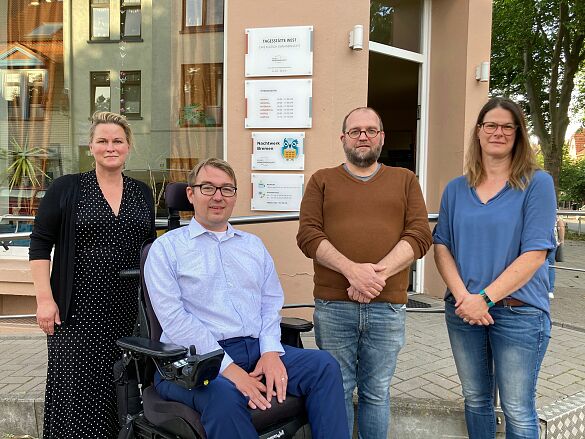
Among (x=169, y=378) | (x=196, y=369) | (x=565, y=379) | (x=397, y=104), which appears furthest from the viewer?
(x=397, y=104)

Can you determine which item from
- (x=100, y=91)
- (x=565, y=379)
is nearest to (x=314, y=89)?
(x=100, y=91)

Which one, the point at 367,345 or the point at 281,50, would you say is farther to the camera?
the point at 281,50

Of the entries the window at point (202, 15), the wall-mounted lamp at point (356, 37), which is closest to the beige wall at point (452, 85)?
the wall-mounted lamp at point (356, 37)

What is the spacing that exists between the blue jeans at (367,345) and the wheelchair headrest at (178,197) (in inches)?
34.7

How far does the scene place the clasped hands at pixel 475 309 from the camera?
7.53 feet

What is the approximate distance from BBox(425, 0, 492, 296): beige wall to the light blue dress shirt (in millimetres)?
3825

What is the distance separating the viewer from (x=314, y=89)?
4.81 m

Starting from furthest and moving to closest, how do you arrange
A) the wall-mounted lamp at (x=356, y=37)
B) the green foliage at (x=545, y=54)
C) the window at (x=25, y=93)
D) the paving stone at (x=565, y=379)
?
the green foliage at (x=545, y=54) → the window at (x=25, y=93) → the wall-mounted lamp at (x=356, y=37) → the paving stone at (x=565, y=379)

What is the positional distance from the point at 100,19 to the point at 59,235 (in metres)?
3.84

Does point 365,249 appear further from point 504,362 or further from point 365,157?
point 504,362

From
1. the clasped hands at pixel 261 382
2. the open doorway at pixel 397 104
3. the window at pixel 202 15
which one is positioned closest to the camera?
the clasped hands at pixel 261 382

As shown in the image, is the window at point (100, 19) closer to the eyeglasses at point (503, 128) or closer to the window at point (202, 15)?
the window at point (202, 15)

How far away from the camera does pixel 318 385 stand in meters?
2.29

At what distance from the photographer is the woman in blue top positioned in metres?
2.26
